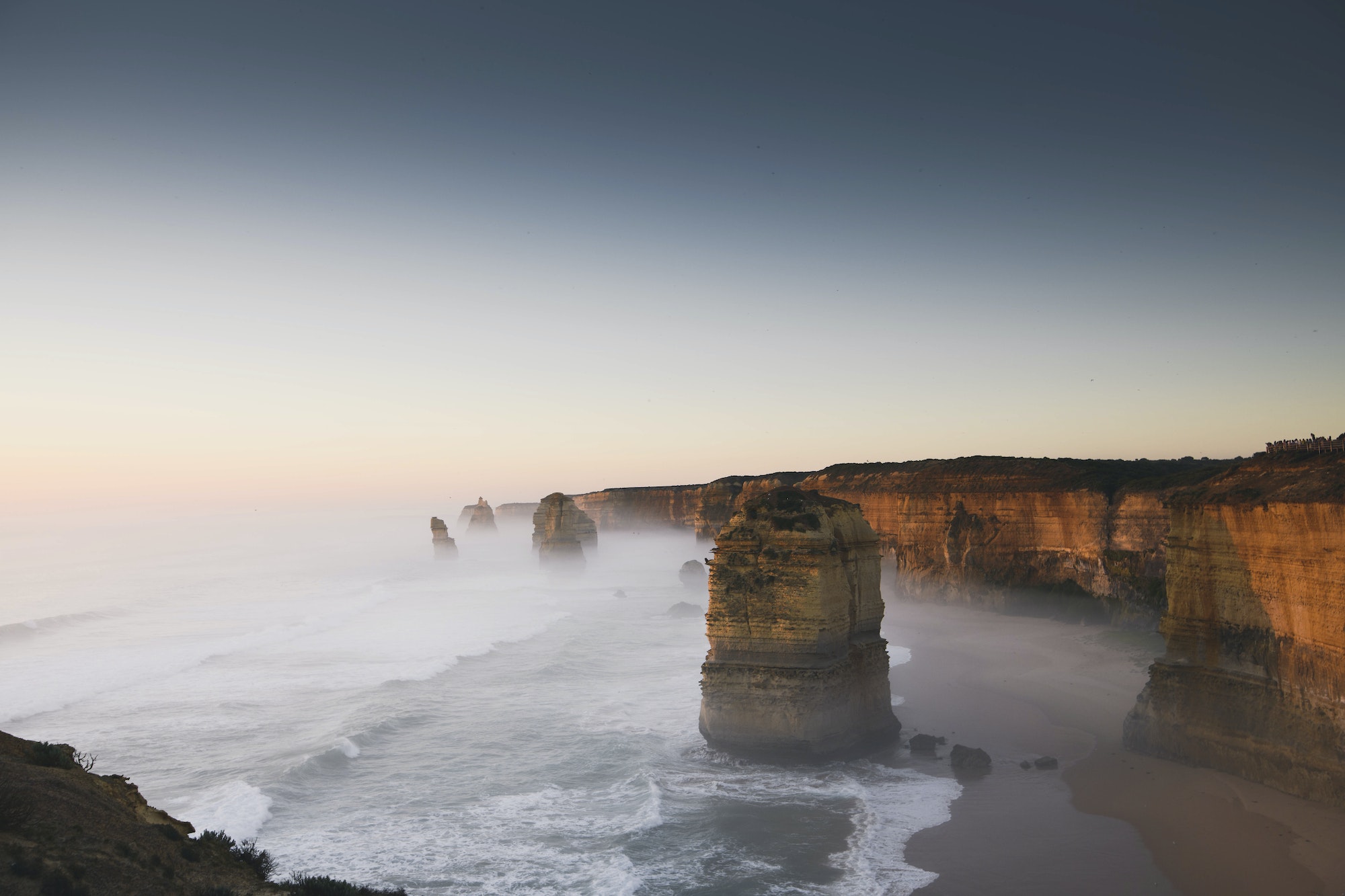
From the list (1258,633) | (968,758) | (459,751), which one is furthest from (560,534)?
(1258,633)

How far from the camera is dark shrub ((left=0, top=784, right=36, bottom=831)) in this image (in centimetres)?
747

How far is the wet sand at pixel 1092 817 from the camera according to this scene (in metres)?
13.9

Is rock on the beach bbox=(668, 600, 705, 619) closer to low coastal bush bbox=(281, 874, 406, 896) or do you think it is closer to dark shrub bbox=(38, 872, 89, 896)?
low coastal bush bbox=(281, 874, 406, 896)

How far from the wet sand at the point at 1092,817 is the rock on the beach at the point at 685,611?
20.7 meters

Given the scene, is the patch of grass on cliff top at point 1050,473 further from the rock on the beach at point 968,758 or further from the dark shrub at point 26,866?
the dark shrub at point 26,866

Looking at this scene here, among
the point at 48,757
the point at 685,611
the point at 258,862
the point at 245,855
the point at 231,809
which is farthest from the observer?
the point at 685,611

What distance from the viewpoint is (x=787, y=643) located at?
19578mm

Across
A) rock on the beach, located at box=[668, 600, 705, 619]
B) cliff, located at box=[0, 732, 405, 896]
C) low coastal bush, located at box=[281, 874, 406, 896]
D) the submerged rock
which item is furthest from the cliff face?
the submerged rock

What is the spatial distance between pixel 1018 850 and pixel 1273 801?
5328 millimetres

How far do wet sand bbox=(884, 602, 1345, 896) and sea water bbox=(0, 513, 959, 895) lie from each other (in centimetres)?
105

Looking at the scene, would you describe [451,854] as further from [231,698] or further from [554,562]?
[554,562]

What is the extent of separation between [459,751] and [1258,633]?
1981 cm

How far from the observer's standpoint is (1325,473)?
1564cm

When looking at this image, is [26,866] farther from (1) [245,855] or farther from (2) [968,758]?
(2) [968,758]
